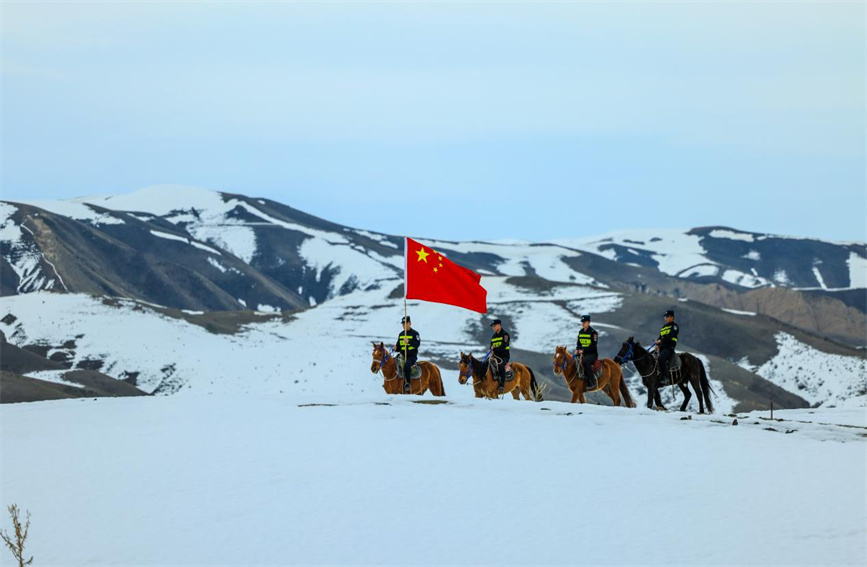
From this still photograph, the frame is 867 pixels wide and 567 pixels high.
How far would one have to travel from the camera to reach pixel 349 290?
481 feet

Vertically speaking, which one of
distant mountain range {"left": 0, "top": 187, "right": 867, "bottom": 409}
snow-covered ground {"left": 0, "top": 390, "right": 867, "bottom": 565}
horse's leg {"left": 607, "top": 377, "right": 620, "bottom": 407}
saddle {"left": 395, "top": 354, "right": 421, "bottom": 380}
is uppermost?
distant mountain range {"left": 0, "top": 187, "right": 867, "bottom": 409}

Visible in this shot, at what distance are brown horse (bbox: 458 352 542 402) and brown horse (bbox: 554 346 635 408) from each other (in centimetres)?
125

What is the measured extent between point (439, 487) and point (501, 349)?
8.14 metres

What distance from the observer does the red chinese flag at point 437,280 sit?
93.9 feet

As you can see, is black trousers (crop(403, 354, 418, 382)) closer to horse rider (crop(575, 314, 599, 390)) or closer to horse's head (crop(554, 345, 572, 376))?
horse's head (crop(554, 345, 572, 376))

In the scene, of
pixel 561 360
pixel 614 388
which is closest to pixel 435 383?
pixel 561 360

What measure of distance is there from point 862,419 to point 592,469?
12.5 meters

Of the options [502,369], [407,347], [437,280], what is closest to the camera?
[407,347]

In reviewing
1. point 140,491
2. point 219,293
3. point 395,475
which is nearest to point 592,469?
point 395,475

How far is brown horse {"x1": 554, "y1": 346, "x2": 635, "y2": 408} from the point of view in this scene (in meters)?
27.2

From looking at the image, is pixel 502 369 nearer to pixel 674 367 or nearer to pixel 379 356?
pixel 379 356

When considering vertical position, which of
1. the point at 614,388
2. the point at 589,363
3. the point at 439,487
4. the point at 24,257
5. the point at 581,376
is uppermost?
the point at 24,257

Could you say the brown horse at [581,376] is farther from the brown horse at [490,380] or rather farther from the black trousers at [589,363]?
the brown horse at [490,380]

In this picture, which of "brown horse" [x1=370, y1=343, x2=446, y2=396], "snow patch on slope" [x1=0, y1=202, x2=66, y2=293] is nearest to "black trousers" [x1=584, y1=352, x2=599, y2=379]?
"brown horse" [x1=370, y1=343, x2=446, y2=396]
